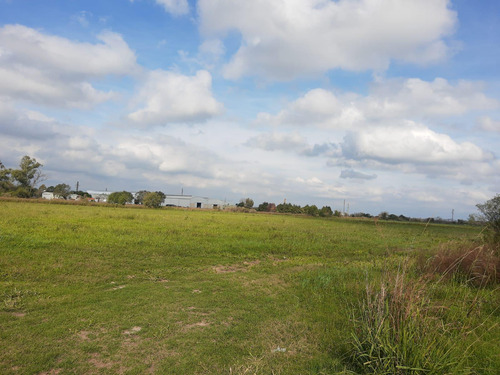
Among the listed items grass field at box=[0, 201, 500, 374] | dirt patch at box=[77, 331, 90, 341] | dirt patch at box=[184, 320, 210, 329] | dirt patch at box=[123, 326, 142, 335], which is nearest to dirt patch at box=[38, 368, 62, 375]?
grass field at box=[0, 201, 500, 374]

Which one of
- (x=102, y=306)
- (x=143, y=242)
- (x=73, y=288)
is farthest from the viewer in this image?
(x=143, y=242)

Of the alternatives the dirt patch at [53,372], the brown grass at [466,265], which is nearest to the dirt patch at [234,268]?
the brown grass at [466,265]

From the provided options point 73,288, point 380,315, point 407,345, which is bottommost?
point 73,288

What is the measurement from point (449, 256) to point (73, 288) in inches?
468

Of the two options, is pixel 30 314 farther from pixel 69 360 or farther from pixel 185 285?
pixel 185 285

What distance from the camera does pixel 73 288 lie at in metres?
8.95

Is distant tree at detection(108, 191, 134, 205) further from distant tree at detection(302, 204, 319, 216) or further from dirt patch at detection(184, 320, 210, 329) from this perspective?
dirt patch at detection(184, 320, 210, 329)

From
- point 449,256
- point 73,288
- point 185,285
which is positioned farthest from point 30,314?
point 449,256

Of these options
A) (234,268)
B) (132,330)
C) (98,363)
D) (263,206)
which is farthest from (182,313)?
(263,206)

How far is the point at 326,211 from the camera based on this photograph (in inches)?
2876

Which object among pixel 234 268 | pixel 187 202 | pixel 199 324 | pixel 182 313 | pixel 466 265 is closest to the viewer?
pixel 199 324

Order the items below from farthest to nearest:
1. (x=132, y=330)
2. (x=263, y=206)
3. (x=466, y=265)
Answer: (x=263, y=206) < (x=466, y=265) < (x=132, y=330)

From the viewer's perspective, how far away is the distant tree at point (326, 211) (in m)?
72.6

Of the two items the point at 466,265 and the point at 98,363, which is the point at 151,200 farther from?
the point at 98,363
